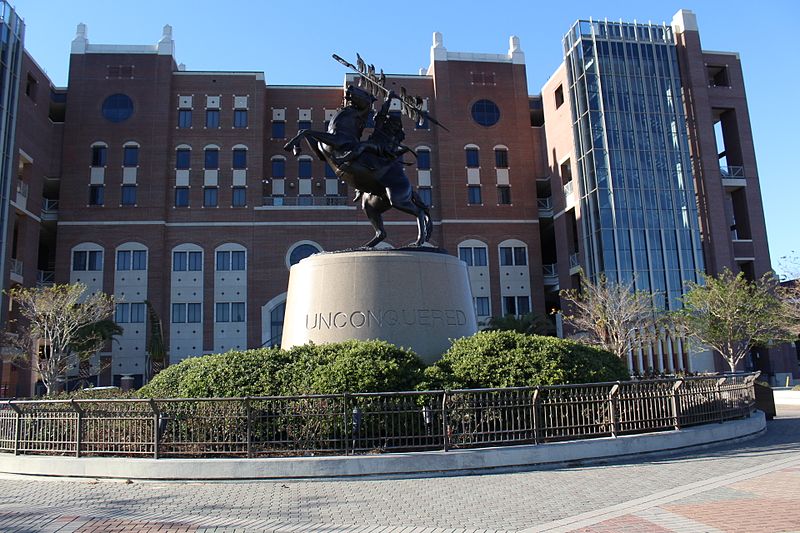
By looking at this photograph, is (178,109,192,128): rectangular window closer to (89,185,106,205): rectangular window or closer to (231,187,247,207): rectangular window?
(231,187,247,207): rectangular window

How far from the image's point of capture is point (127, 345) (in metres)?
46.2

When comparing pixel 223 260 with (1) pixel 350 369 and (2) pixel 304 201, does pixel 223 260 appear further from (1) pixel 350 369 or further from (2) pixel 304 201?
(1) pixel 350 369

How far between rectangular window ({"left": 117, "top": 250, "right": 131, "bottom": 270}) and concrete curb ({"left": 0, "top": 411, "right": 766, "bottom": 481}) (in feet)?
132

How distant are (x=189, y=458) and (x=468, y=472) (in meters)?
4.26

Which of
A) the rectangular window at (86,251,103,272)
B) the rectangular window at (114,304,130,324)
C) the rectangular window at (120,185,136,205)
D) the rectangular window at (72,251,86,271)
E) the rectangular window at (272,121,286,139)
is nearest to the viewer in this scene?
the rectangular window at (114,304,130,324)

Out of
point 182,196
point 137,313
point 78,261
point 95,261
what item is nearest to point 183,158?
point 182,196

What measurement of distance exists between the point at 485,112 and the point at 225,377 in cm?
4654

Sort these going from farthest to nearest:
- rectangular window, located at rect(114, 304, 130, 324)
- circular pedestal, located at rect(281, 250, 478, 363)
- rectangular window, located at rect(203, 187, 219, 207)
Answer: rectangular window, located at rect(203, 187, 219, 207), rectangular window, located at rect(114, 304, 130, 324), circular pedestal, located at rect(281, 250, 478, 363)

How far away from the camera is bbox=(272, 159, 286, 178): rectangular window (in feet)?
173

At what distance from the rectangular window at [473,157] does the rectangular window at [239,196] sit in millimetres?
18491

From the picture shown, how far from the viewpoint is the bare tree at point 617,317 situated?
125 feet

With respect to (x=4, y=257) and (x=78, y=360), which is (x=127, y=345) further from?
(x=4, y=257)

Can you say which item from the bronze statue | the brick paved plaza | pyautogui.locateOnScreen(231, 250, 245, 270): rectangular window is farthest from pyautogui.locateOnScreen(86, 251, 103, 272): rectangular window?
the brick paved plaza

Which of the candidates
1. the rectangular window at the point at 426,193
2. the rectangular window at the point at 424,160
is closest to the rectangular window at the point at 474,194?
the rectangular window at the point at 426,193
